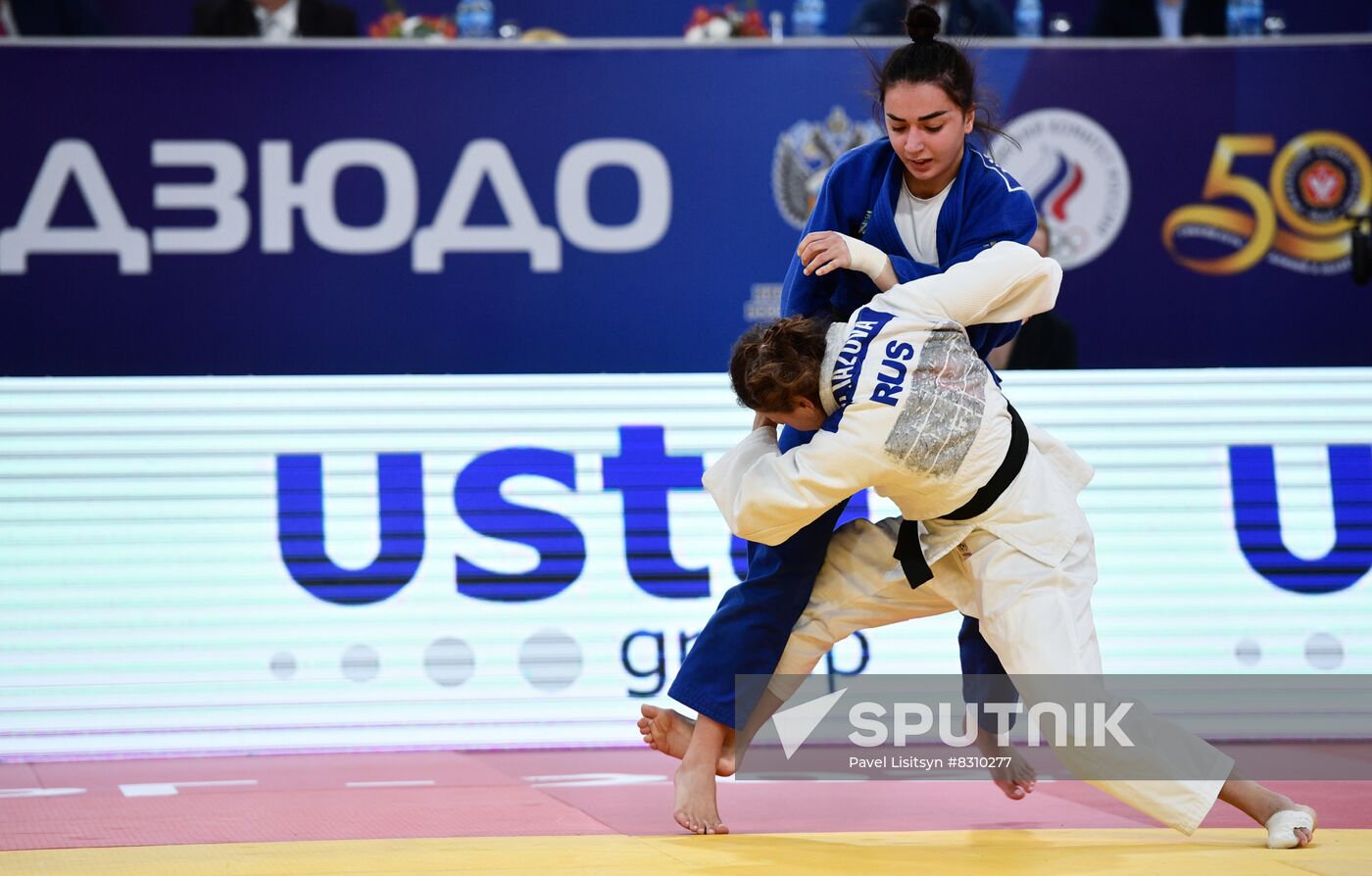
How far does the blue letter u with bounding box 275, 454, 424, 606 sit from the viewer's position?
12.7 ft

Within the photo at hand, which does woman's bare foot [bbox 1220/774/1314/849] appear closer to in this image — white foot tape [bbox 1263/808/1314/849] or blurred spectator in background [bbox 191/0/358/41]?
white foot tape [bbox 1263/808/1314/849]

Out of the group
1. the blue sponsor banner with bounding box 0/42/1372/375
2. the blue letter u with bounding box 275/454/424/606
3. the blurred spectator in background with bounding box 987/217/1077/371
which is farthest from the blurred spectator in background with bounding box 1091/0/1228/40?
the blue letter u with bounding box 275/454/424/606

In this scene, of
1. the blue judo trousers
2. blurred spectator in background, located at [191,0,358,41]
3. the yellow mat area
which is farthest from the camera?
blurred spectator in background, located at [191,0,358,41]

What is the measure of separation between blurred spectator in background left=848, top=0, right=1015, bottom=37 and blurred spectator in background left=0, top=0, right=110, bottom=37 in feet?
9.44

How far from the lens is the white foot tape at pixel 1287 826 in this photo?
7.92ft

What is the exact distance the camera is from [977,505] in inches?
99.1

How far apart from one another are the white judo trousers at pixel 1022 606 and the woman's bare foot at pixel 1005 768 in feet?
0.92

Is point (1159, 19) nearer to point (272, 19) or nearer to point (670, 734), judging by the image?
point (272, 19)

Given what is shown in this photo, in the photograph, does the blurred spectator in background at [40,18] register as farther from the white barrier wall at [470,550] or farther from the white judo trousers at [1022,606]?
the white judo trousers at [1022,606]

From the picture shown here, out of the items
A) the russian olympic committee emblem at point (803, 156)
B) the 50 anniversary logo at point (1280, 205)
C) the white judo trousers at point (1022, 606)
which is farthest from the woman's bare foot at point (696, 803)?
the 50 anniversary logo at point (1280, 205)

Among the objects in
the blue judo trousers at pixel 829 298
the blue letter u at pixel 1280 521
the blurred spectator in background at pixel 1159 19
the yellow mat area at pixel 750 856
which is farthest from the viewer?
the blurred spectator in background at pixel 1159 19

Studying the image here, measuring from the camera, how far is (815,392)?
252cm

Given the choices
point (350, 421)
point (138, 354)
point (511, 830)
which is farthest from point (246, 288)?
point (511, 830)

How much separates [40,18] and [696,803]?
439 centimetres
